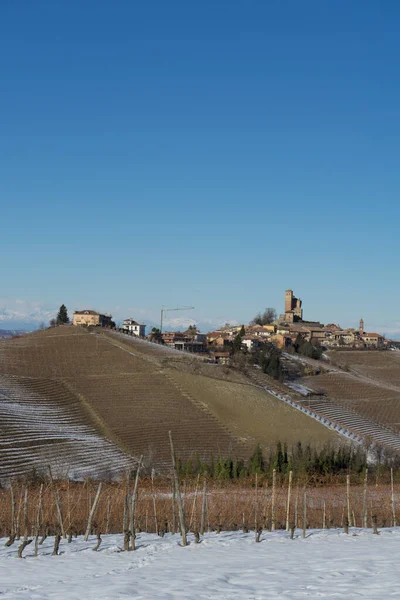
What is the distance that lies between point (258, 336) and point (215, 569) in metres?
131

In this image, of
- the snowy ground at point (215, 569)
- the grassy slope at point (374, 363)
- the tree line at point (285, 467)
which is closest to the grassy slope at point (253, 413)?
the tree line at point (285, 467)

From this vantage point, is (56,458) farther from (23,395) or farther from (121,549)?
(121,549)

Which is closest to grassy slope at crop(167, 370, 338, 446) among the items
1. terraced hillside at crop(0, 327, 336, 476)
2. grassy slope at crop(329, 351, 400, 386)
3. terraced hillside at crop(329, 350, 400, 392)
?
terraced hillside at crop(0, 327, 336, 476)

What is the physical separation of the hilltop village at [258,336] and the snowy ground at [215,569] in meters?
78.6

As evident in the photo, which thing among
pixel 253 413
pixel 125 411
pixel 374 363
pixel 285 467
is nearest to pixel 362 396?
pixel 253 413

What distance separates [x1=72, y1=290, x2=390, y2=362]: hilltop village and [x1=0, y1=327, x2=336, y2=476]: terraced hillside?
1259 inches

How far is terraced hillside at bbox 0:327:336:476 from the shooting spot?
39.0m

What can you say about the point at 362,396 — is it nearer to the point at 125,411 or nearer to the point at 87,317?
the point at 125,411

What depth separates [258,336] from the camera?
469 ft

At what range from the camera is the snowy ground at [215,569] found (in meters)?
11.1

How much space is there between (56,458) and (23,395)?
12.9 metres

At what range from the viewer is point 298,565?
13000 millimetres

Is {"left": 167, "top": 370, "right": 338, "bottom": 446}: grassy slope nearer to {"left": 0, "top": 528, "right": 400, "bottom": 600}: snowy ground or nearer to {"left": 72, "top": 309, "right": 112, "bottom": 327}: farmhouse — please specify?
{"left": 0, "top": 528, "right": 400, "bottom": 600}: snowy ground

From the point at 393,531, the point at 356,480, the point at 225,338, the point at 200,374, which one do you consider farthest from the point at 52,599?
the point at 225,338
